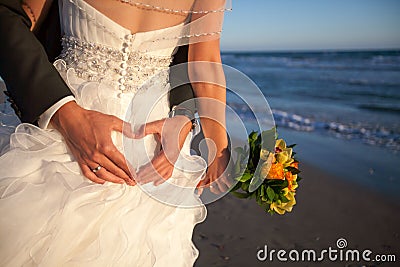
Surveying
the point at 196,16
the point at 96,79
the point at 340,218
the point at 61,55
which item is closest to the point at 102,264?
the point at 96,79

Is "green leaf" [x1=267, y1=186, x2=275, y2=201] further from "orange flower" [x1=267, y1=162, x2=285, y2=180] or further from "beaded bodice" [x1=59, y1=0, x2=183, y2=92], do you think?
"beaded bodice" [x1=59, y1=0, x2=183, y2=92]

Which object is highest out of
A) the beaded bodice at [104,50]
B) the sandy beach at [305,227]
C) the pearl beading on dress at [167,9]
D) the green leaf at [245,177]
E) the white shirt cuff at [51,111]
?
the pearl beading on dress at [167,9]

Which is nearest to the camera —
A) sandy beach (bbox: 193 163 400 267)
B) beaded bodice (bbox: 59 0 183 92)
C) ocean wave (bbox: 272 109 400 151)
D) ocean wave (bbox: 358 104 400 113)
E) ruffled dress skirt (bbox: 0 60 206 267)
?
ruffled dress skirt (bbox: 0 60 206 267)

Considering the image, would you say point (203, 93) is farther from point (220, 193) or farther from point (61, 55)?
point (61, 55)

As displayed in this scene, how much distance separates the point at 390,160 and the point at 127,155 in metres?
A: 6.15

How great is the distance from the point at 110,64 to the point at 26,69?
0.36 meters

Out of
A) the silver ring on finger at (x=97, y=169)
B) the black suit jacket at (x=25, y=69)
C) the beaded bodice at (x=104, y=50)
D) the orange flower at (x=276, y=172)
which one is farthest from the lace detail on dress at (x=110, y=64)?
the orange flower at (x=276, y=172)

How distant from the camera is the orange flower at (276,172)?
1.78m

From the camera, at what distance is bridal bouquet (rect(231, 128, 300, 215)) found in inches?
69.8

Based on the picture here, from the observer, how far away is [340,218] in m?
4.96

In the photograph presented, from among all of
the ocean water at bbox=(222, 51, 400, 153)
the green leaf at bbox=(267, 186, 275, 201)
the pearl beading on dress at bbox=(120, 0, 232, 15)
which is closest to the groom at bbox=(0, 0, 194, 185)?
the pearl beading on dress at bbox=(120, 0, 232, 15)

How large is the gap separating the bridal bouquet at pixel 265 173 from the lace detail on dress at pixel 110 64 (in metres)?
0.52

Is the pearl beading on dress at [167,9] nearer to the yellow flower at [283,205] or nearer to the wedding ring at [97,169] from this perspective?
the wedding ring at [97,169]

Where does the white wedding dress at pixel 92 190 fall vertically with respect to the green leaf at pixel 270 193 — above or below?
above
